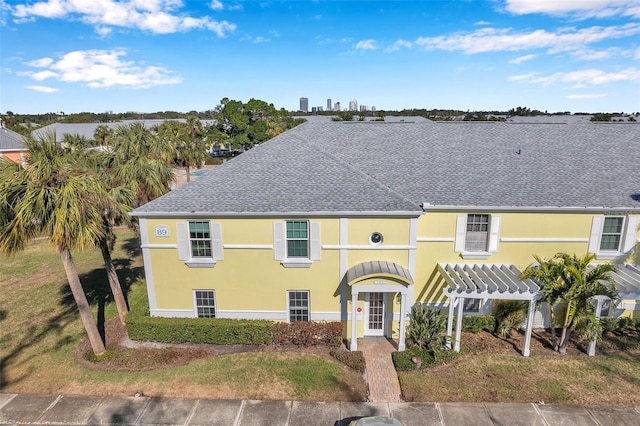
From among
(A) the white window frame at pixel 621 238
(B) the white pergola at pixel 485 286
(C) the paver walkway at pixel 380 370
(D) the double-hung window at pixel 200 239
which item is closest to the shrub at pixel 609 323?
(A) the white window frame at pixel 621 238

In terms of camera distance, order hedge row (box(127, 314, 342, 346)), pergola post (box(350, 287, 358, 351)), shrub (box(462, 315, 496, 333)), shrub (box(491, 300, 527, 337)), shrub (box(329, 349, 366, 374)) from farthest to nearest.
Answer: shrub (box(462, 315, 496, 333)) < shrub (box(491, 300, 527, 337)) < hedge row (box(127, 314, 342, 346)) < pergola post (box(350, 287, 358, 351)) < shrub (box(329, 349, 366, 374))

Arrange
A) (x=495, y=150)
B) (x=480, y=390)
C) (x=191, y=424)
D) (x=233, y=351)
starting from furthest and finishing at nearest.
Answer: (x=495, y=150), (x=233, y=351), (x=480, y=390), (x=191, y=424)

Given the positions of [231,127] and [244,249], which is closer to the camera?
[244,249]

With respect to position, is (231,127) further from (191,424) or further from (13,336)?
(191,424)

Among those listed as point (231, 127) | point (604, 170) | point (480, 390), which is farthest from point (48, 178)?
point (231, 127)

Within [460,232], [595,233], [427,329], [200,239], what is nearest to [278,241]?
[200,239]

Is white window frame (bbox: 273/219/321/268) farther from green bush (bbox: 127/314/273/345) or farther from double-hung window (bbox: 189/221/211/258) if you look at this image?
double-hung window (bbox: 189/221/211/258)

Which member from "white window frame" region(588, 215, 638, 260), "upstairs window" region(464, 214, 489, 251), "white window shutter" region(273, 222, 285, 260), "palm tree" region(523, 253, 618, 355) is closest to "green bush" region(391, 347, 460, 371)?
"palm tree" region(523, 253, 618, 355)

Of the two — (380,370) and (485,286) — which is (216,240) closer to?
(380,370)
